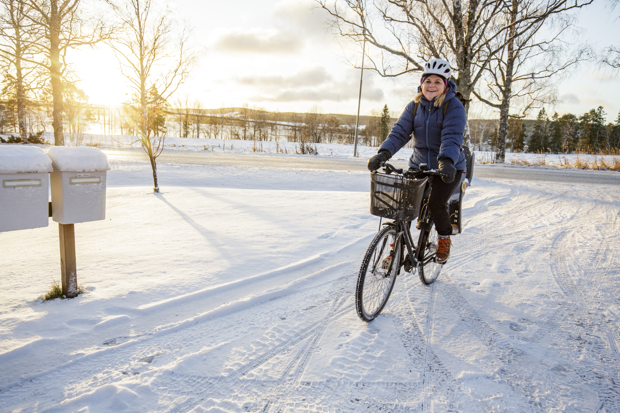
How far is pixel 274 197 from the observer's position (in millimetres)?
7422

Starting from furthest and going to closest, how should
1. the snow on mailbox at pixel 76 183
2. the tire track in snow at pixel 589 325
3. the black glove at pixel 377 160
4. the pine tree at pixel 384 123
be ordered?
the pine tree at pixel 384 123, the black glove at pixel 377 160, the snow on mailbox at pixel 76 183, the tire track in snow at pixel 589 325

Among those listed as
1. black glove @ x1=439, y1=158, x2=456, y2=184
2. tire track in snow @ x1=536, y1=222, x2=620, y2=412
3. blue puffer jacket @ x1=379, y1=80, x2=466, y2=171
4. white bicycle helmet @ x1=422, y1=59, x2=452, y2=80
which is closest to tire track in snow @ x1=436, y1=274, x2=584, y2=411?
tire track in snow @ x1=536, y1=222, x2=620, y2=412

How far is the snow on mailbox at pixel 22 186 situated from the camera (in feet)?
7.54

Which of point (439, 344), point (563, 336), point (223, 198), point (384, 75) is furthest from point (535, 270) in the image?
point (384, 75)

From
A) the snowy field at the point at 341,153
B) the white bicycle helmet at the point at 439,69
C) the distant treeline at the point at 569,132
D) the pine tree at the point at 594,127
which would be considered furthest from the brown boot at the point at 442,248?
the pine tree at the point at 594,127

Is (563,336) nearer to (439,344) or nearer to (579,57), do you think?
(439,344)

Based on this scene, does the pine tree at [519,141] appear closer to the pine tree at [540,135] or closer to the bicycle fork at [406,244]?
the pine tree at [540,135]

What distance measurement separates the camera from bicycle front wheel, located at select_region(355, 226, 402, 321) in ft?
8.82

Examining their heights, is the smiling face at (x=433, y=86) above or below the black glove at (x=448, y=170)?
above

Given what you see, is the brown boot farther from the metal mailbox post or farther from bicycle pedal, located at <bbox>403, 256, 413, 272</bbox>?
the metal mailbox post

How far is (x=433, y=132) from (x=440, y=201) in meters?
0.65

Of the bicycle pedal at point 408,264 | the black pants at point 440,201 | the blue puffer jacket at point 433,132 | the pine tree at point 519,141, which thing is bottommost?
the bicycle pedal at point 408,264

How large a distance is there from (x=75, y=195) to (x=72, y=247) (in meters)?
0.53

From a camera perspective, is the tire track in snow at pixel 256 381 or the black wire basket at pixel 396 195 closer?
the tire track in snow at pixel 256 381
